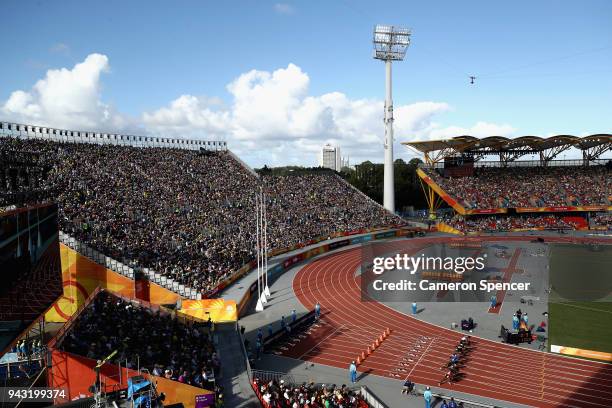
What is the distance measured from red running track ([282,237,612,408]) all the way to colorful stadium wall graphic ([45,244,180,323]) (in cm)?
1052

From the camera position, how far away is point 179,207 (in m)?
39.8

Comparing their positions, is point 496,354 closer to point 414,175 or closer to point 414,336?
point 414,336

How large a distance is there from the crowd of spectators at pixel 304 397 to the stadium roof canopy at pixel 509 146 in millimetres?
53768

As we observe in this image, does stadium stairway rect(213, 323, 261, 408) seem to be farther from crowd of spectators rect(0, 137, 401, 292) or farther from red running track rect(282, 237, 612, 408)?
crowd of spectators rect(0, 137, 401, 292)

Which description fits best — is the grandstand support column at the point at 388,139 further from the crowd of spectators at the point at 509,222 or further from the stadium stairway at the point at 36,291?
the stadium stairway at the point at 36,291

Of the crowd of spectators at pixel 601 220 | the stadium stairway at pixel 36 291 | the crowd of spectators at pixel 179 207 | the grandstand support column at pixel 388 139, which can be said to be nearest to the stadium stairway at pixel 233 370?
the crowd of spectators at pixel 179 207

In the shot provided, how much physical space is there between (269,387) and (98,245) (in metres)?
15.6

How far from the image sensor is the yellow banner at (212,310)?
23.7 m

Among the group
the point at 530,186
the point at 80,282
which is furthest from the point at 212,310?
the point at 530,186

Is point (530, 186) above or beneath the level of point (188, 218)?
above

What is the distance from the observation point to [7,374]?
15469 millimetres

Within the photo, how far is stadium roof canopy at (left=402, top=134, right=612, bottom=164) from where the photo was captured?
218ft

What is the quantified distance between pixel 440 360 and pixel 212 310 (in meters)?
11.0

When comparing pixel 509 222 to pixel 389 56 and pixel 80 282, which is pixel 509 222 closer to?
pixel 389 56
